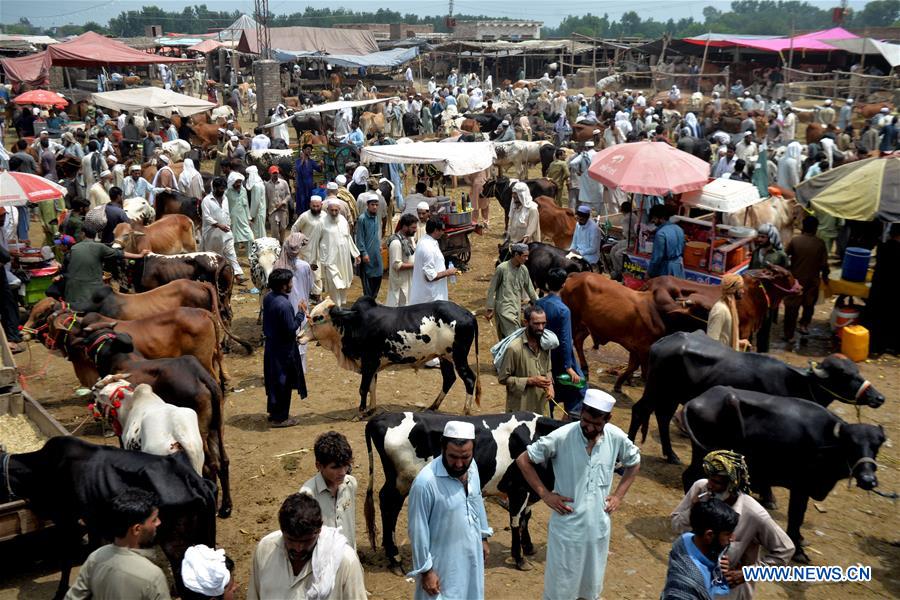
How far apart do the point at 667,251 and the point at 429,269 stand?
3.13 metres

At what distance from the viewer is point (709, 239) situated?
11.1 meters

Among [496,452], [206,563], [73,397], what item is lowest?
[73,397]

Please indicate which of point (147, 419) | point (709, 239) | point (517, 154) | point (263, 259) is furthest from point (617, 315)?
point (517, 154)

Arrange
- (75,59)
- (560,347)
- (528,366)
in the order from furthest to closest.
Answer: (75,59) < (560,347) < (528,366)

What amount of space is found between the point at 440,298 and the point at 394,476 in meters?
4.01

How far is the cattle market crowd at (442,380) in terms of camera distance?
4.36 meters

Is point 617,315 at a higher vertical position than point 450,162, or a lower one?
lower

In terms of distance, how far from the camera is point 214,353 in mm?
8617

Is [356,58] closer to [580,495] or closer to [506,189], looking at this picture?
[506,189]

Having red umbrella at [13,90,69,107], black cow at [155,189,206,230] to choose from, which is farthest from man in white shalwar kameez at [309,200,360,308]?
red umbrella at [13,90,69,107]

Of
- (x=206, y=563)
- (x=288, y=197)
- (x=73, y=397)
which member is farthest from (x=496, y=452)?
(x=288, y=197)

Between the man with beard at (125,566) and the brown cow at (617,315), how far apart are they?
6466 mm

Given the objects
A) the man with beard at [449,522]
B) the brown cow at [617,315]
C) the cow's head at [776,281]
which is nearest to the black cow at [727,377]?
the brown cow at [617,315]

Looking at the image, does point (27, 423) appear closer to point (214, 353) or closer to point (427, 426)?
point (214, 353)
